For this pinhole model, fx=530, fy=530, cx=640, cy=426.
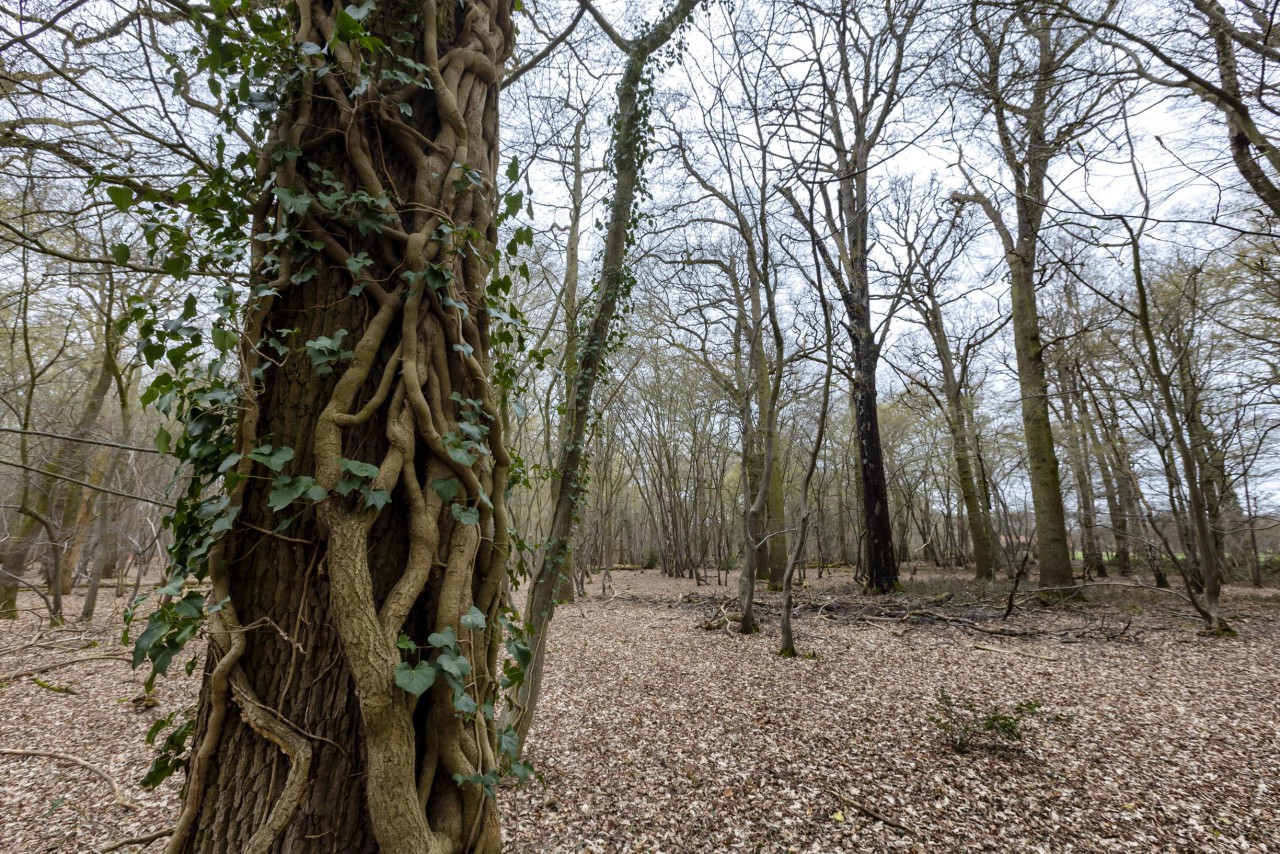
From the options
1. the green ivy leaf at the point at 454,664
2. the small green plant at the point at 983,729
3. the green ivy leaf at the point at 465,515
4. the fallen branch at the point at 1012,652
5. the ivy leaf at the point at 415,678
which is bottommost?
the small green plant at the point at 983,729

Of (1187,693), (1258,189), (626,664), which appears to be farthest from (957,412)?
(626,664)

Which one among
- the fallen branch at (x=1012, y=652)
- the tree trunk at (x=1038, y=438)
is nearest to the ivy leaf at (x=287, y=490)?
the fallen branch at (x=1012, y=652)

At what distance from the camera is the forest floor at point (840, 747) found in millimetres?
2363

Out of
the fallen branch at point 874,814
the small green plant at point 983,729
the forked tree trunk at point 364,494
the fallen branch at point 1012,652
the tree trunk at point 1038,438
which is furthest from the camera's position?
the tree trunk at point 1038,438

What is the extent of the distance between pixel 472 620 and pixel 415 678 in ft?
0.58

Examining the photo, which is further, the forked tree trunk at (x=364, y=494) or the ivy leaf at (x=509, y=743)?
the ivy leaf at (x=509, y=743)

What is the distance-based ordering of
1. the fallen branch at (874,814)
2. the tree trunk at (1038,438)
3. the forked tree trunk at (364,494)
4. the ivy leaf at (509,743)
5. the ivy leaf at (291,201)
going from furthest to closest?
1. the tree trunk at (1038,438)
2. the fallen branch at (874,814)
3. the ivy leaf at (509,743)
4. the ivy leaf at (291,201)
5. the forked tree trunk at (364,494)

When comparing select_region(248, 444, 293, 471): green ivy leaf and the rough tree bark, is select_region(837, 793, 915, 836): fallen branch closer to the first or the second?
the rough tree bark

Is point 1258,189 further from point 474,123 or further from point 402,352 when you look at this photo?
point 402,352

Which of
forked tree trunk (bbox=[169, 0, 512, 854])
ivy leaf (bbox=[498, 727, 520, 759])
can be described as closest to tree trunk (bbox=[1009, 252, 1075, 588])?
ivy leaf (bbox=[498, 727, 520, 759])

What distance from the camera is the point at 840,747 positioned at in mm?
3127

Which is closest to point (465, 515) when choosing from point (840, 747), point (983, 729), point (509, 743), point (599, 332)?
point (509, 743)

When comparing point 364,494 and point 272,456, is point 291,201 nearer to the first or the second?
point 272,456

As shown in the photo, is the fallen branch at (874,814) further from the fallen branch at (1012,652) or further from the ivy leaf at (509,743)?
the fallen branch at (1012,652)
